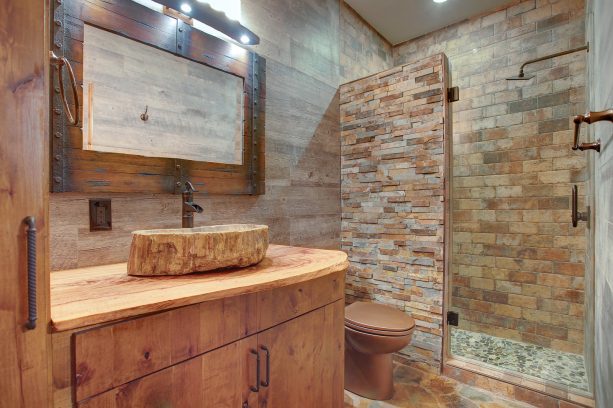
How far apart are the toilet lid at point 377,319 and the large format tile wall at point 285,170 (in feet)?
1.83

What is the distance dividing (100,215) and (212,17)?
1020 mm

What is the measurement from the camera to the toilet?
1744mm

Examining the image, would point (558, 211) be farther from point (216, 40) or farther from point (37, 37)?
point (37, 37)

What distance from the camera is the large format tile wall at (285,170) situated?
1255mm

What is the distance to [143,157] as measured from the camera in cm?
138

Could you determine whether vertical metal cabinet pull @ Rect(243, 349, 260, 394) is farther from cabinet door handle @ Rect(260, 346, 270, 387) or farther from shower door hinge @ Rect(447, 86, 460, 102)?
shower door hinge @ Rect(447, 86, 460, 102)

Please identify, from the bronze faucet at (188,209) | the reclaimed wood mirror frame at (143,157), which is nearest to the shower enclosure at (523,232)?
the reclaimed wood mirror frame at (143,157)

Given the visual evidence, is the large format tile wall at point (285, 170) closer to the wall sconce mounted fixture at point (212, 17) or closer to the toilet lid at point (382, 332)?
the wall sconce mounted fixture at point (212, 17)

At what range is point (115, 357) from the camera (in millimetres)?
704

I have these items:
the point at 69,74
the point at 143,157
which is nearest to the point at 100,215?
the point at 143,157

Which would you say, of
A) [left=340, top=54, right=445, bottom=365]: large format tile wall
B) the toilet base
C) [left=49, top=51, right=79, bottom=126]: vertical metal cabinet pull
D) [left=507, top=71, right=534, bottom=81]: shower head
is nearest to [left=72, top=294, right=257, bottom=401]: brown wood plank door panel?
[left=49, top=51, right=79, bottom=126]: vertical metal cabinet pull

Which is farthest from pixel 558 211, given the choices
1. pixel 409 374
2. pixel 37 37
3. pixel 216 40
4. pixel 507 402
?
pixel 37 37

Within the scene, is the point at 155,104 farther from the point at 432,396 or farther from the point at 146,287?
the point at 432,396

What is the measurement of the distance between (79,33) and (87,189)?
0.59m
